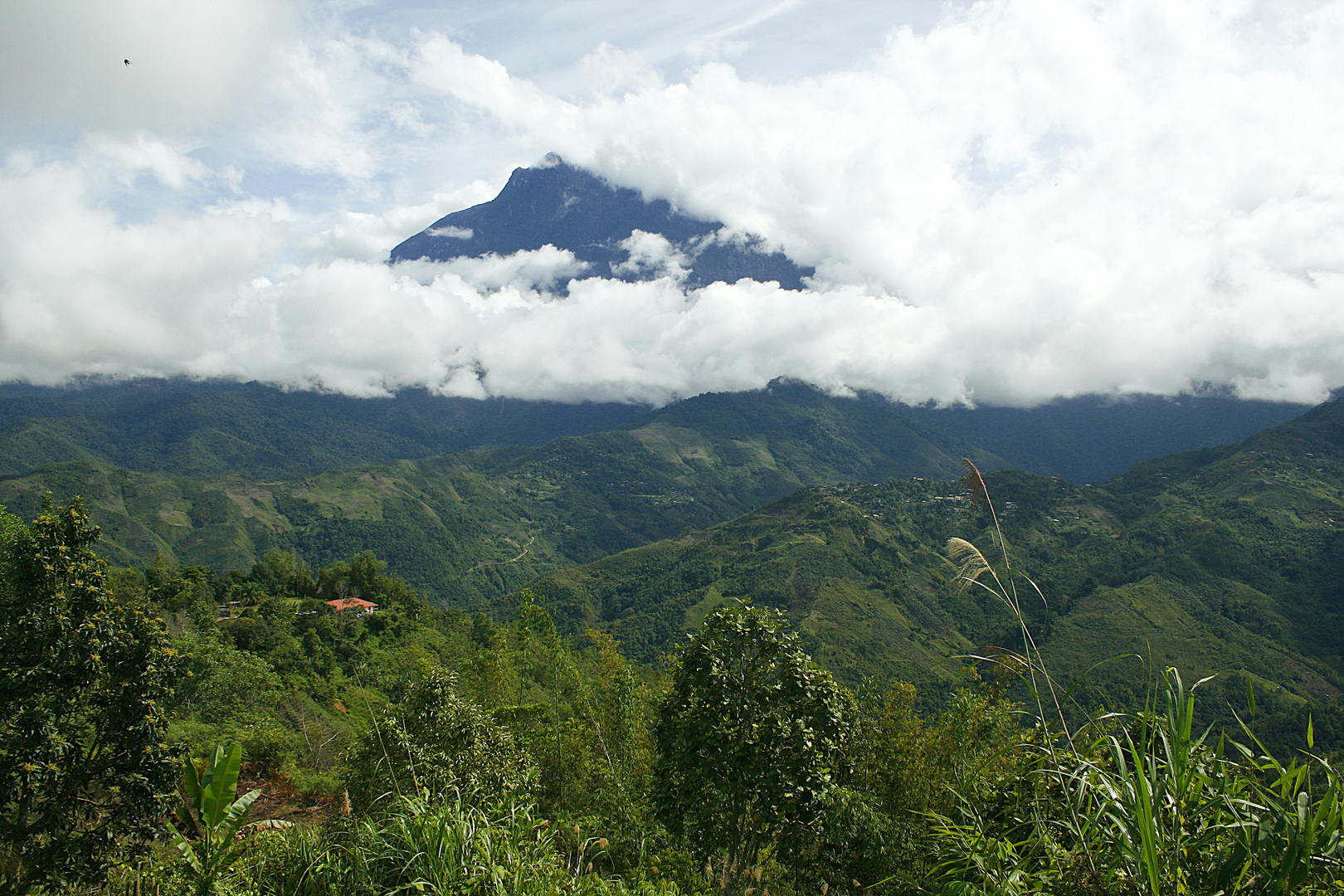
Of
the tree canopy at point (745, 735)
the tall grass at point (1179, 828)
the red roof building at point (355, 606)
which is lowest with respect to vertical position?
the red roof building at point (355, 606)

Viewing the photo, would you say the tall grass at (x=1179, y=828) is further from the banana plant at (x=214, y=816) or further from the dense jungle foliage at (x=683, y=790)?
the banana plant at (x=214, y=816)

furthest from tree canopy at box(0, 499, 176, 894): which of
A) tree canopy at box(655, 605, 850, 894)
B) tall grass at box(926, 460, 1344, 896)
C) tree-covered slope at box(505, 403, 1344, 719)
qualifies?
tree-covered slope at box(505, 403, 1344, 719)

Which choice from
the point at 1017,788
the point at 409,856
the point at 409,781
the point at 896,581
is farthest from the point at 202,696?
the point at 896,581

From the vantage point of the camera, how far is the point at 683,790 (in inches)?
A: 514

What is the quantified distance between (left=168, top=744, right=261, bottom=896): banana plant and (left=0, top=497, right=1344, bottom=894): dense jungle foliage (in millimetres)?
43

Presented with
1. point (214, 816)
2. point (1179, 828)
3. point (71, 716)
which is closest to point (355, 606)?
point (71, 716)

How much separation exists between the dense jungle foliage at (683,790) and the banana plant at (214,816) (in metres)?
0.04

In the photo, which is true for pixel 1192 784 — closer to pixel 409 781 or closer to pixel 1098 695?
pixel 409 781

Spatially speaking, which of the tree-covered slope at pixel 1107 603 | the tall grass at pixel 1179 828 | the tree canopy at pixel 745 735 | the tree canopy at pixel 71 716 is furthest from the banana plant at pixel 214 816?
the tree-covered slope at pixel 1107 603

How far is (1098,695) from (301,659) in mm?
123421

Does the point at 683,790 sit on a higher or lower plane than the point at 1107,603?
higher

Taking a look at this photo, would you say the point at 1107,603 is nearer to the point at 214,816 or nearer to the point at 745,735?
the point at 745,735

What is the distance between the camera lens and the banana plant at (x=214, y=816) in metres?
8.08

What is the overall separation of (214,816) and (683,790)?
8.15m
